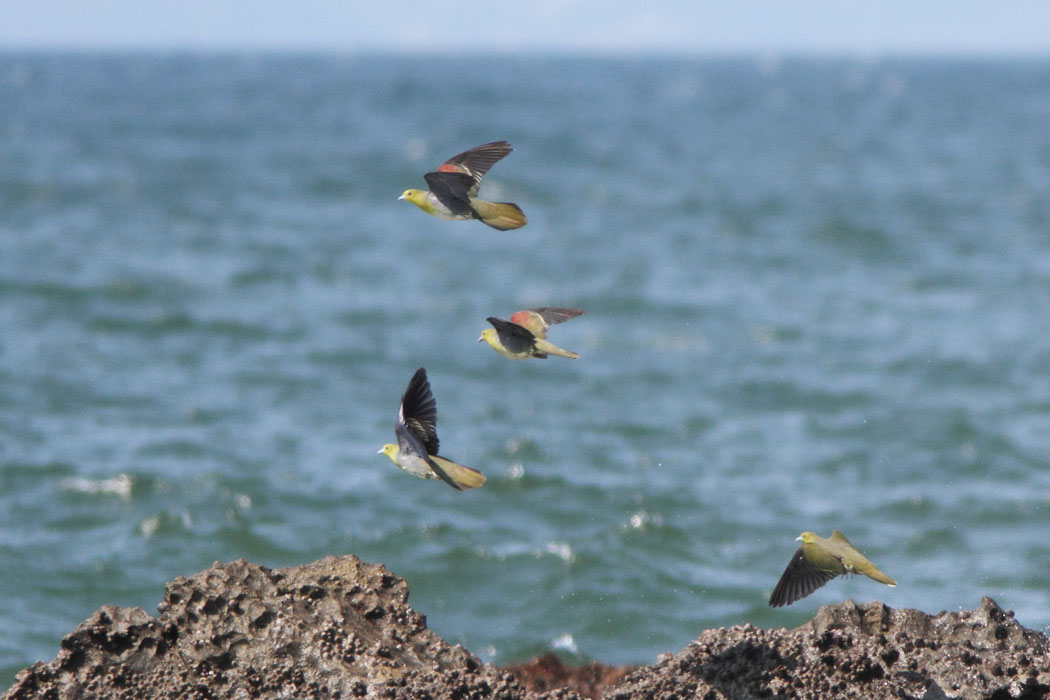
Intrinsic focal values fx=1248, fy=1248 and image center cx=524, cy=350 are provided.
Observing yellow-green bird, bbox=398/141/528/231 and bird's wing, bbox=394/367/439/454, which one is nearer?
bird's wing, bbox=394/367/439/454

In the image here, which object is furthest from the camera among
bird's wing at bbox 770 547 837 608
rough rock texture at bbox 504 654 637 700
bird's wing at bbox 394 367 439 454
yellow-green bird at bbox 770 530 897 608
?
rough rock texture at bbox 504 654 637 700

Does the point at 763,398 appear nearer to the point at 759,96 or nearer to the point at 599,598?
the point at 599,598

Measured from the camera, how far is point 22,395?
14.7 metres

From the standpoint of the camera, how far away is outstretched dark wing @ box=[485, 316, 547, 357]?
495cm

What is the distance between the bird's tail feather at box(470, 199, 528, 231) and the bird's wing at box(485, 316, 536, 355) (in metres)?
0.40

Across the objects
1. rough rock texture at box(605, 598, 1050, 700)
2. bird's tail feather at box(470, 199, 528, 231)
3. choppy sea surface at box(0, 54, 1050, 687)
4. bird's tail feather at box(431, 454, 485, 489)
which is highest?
choppy sea surface at box(0, 54, 1050, 687)

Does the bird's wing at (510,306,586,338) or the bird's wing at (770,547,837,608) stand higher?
the bird's wing at (510,306,586,338)

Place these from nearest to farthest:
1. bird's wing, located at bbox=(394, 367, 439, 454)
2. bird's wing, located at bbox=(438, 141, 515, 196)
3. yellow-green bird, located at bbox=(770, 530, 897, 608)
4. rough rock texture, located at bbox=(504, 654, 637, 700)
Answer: bird's wing, located at bbox=(394, 367, 439, 454) → yellow-green bird, located at bbox=(770, 530, 897, 608) → bird's wing, located at bbox=(438, 141, 515, 196) → rough rock texture, located at bbox=(504, 654, 637, 700)

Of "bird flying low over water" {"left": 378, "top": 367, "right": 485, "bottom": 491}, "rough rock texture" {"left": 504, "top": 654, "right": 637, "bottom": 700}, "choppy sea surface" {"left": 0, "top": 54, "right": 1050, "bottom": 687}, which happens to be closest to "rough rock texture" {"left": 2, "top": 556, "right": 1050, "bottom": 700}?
"bird flying low over water" {"left": 378, "top": 367, "right": 485, "bottom": 491}

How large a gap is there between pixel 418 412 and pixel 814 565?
5.69 ft

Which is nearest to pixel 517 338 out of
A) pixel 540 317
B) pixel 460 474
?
pixel 540 317

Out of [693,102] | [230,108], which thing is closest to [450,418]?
[230,108]

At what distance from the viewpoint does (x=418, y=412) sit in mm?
4902

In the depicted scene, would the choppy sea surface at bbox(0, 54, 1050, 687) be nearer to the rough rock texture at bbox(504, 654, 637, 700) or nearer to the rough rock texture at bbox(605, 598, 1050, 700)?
the rough rock texture at bbox(504, 654, 637, 700)
